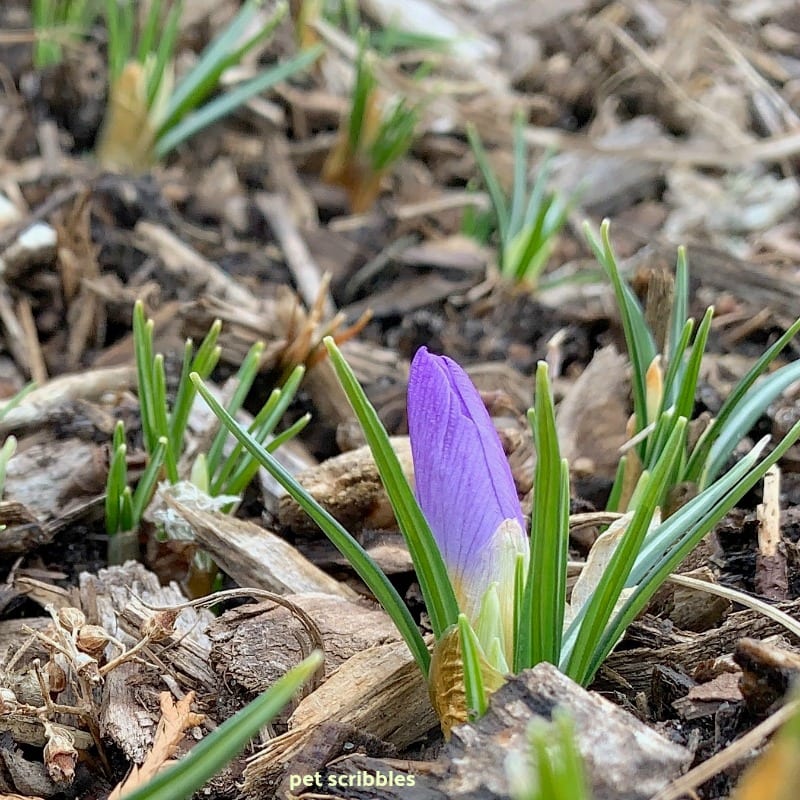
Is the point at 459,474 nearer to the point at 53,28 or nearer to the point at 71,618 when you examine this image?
the point at 71,618

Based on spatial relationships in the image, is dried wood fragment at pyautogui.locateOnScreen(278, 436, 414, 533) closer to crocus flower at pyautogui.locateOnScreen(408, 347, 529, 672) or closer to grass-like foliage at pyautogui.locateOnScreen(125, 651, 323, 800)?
crocus flower at pyautogui.locateOnScreen(408, 347, 529, 672)

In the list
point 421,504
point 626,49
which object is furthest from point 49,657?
point 626,49

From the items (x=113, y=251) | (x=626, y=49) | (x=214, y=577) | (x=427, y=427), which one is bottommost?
(x=214, y=577)

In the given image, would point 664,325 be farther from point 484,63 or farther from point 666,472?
point 484,63

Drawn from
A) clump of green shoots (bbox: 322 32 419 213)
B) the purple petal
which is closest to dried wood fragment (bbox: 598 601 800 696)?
the purple petal

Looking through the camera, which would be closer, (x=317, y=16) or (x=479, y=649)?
(x=479, y=649)

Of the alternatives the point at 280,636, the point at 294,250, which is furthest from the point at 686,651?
the point at 294,250
